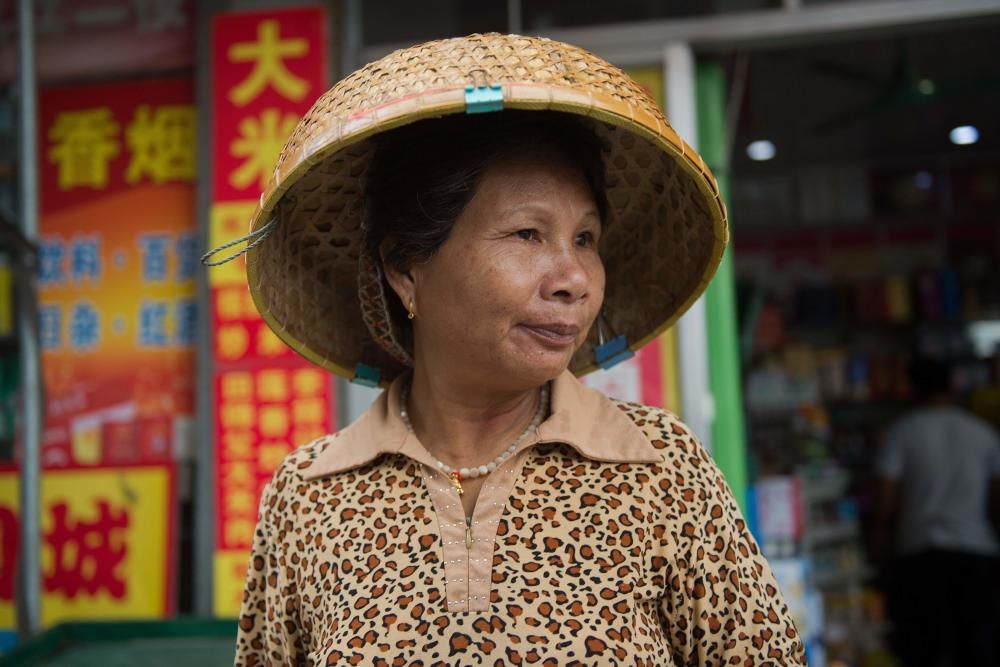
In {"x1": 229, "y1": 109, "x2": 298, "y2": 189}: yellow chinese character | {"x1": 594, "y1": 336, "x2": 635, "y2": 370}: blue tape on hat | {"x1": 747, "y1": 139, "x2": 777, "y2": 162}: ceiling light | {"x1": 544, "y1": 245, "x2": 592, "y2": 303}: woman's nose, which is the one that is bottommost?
{"x1": 594, "y1": 336, "x2": 635, "y2": 370}: blue tape on hat

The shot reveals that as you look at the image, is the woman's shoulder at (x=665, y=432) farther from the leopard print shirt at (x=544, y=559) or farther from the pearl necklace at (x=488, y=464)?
the pearl necklace at (x=488, y=464)

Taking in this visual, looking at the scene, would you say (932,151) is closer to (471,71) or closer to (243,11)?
(243,11)

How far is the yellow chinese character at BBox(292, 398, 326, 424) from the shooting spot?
11.2ft

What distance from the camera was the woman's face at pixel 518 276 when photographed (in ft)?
3.88

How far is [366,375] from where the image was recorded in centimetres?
154

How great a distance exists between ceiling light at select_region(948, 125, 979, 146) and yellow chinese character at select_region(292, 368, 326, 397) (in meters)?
4.37

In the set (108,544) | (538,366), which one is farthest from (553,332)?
(108,544)

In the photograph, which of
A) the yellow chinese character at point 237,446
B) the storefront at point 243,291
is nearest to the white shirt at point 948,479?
the storefront at point 243,291

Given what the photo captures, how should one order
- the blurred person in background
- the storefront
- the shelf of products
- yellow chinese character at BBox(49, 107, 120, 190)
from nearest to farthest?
the storefront < yellow chinese character at BBox(49, 107, 120, 190) < the blurred person in background < the shelf of products

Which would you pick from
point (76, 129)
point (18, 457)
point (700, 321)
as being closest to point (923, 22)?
point (700, 321)

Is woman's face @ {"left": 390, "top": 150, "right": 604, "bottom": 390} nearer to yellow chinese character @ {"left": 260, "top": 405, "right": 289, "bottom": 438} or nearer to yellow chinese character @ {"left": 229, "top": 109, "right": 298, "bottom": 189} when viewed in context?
yellow chinese character @ {"left": 260, "top": 405, "right": 289, "bottom": 438}

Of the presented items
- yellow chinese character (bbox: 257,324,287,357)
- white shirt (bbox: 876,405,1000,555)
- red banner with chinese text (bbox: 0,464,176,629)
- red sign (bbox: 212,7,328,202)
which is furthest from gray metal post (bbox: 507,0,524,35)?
white shirt (bbox: 876,405,1000,555)

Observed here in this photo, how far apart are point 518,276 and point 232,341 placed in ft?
8.10

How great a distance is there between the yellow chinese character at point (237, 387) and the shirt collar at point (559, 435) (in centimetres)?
209
